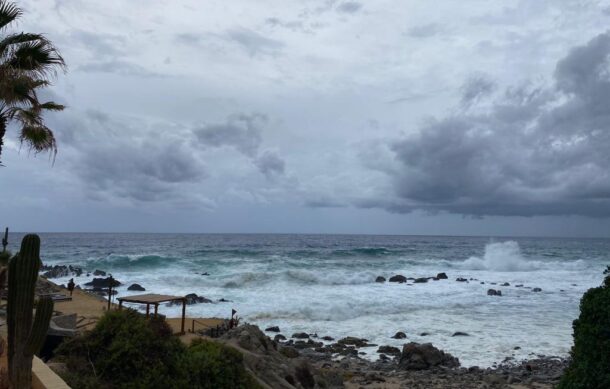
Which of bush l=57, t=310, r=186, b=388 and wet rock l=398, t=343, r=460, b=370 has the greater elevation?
bush l=57, t=310, r=186, b=388

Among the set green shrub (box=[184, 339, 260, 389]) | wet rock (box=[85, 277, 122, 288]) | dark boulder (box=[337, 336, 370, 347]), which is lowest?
wet rock (box=[85, 277, 122, 288])

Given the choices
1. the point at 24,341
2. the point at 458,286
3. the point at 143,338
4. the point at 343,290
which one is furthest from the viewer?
the point at 458,286

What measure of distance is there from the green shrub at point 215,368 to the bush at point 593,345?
617cm

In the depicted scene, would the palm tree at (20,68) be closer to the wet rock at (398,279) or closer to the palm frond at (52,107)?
the palm frond at (52,107)

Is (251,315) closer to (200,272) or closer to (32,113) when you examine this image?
(32,113)

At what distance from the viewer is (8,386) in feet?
24.2

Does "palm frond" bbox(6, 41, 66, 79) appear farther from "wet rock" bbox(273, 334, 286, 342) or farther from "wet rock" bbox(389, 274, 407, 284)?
"wet rock" bbox(389, 274, 407, 284)

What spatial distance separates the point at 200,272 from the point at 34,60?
138 feet

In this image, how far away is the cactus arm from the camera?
642cm

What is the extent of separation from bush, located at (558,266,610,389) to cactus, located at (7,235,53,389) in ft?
28.0

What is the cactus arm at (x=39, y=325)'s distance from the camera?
642 centimetres

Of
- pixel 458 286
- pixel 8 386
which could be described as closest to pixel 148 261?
pixel 458 286

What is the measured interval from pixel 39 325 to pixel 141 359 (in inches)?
136

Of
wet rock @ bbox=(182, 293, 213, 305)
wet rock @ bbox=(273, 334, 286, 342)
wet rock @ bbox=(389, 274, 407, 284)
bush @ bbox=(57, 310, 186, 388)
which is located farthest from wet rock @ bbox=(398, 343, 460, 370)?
wet rock @ bbox=(389, 274, 407, 284)
